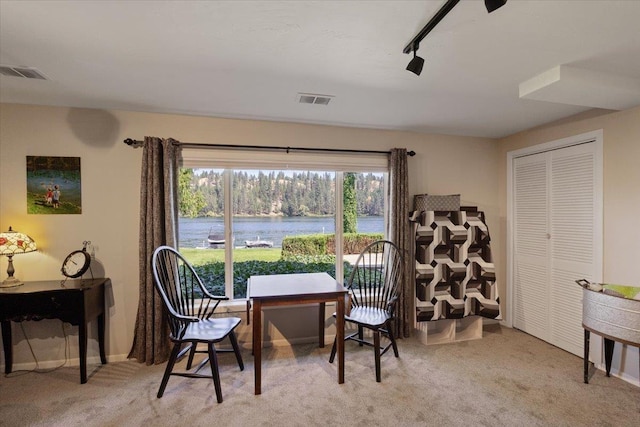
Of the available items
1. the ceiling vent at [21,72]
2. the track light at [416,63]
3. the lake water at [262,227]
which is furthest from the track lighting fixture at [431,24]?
the ceiling vent at [21,72]

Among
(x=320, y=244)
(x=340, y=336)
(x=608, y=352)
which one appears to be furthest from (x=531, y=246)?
(x=340, y=336)

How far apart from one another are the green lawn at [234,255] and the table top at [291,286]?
1.34 ft

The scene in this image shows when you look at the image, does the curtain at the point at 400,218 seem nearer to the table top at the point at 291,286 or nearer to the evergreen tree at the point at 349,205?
the evergreen tree at the point at 349,205

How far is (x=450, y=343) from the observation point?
3373mm

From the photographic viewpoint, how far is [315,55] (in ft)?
6.35

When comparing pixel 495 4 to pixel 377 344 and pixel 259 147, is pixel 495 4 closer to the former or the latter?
pixel 377 344

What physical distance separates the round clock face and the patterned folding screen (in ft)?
10.5

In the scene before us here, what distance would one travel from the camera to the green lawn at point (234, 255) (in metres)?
3.28

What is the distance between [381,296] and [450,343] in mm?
918

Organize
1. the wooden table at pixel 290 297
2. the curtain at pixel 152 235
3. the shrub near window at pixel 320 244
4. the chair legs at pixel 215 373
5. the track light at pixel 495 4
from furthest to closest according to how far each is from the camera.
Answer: the shrub near window at pixel 320 244 < the curtain at pixel 152 235 < the wooden table at pixel 290 297 < the chair legs at pixel 215 373 < the track light at pixel 495 4

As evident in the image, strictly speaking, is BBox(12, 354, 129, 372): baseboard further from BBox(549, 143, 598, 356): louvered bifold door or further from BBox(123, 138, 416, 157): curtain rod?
BBox(549, 143, 598, 356): louvered bifold door

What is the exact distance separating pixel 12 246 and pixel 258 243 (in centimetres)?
204

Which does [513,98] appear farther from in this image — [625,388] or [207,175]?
[207,175]

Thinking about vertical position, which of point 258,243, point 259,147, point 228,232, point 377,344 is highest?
point 259,147
